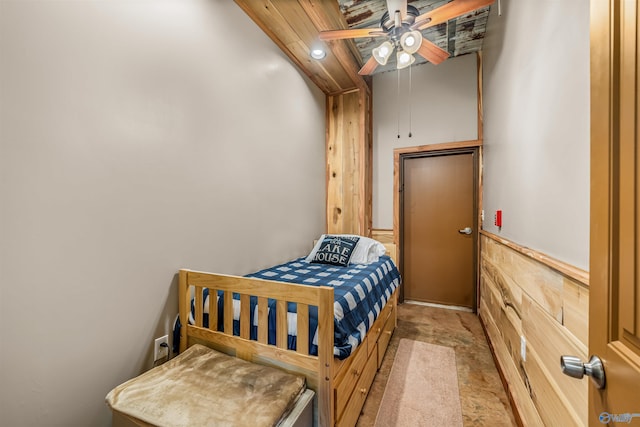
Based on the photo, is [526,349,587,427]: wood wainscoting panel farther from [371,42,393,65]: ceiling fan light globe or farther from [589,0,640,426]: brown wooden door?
[371,42,393,65]: ceiling fan light globe

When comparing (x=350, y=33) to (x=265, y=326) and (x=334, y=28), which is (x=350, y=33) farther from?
(x=265, y=326)

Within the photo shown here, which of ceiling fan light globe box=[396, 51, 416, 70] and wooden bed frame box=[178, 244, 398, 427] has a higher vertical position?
ceiling fan light globe box=[396, 51, 416, 70]

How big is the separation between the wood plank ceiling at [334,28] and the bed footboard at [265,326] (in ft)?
6.55

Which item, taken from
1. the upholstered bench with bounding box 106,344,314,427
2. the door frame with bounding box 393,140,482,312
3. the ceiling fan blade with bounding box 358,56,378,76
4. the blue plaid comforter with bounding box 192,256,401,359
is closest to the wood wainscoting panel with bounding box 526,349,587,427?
the blue plaid comforter with bounding box 192,256,401,359

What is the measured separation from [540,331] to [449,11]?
1922mm

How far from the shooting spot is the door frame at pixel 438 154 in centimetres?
300

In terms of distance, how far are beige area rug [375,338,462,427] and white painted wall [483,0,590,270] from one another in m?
1.07

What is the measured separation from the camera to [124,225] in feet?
3.96

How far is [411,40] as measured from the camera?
1896 mm

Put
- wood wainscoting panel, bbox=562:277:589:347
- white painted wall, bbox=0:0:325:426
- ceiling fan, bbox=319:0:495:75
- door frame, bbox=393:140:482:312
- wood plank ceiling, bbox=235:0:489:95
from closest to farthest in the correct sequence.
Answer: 1. wood wainscoting panel, bbox=562:277:589:347
2. white painted wall, bbox=0:0:325:426
3. ceiling fan, bbox=319:0:495:75
4. wood plank ceiling, bbox=235:0:489:95
5. door frame, bbox=393:140:482:312

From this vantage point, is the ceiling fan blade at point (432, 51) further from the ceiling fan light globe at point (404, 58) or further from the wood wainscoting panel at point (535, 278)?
the wood wainscoting panel at point (535, 278)

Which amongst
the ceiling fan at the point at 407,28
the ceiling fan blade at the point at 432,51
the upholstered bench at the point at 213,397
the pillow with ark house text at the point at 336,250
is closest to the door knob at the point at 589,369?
the upholstered bench at the point at 213,397

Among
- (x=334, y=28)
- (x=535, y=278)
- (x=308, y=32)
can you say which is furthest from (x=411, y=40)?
(x=535, y=278)

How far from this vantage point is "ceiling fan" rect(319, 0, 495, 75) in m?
1.67
